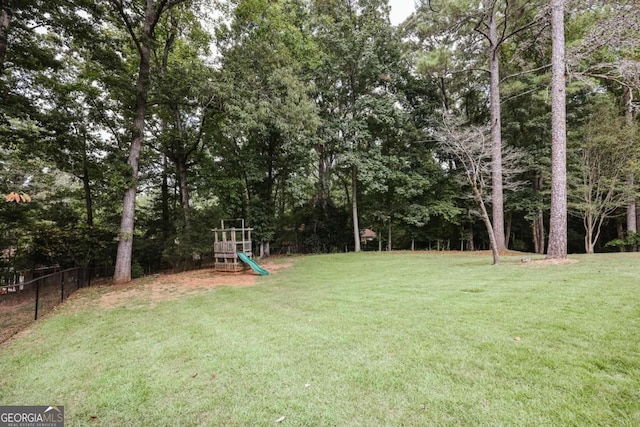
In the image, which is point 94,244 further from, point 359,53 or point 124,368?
point 359,53

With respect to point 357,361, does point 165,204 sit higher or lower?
higher

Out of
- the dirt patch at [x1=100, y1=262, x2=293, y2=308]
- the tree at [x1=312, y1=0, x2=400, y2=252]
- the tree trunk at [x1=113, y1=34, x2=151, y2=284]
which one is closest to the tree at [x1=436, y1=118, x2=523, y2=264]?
the tree at [x1=312, y1=0, x2=400, y2=252]

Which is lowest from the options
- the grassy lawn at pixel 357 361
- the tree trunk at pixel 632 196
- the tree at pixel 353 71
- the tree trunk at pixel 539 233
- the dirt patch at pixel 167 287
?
the dirt patch at pixel 167 287

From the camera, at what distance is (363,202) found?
63.5ft

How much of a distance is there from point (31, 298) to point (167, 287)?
2771mm

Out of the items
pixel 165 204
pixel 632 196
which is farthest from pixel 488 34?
pixel 165 204

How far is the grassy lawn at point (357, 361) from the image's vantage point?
7.08ft

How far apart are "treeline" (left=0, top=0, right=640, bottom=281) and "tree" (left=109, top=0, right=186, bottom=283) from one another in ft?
0.23

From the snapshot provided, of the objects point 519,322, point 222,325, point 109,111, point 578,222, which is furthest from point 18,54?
point 578,222

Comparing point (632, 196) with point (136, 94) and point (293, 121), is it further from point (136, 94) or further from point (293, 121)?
point (136, 94)

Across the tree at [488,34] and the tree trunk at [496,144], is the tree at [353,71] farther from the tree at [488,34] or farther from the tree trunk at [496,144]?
the tree trunk at [496,144]

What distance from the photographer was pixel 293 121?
10539mm

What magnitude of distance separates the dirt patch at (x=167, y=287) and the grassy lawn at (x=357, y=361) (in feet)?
3.63

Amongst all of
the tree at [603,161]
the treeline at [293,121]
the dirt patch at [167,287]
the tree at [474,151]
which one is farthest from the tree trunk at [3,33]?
the tree at [603,161]
